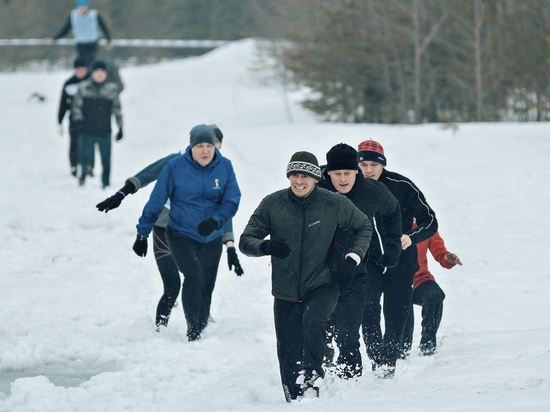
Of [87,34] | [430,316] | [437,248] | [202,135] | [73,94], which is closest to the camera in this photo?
[430,316]

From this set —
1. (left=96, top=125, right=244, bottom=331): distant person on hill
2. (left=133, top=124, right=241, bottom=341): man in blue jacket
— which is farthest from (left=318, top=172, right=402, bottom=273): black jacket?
(left=96, top=125, right=244, bottom=331): distant person on hill

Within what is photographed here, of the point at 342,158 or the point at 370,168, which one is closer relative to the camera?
the point at 342,158

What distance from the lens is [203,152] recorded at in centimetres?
798

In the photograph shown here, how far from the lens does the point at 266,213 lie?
6.17 meters

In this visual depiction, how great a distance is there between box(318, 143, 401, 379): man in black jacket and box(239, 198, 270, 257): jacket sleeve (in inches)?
16.2

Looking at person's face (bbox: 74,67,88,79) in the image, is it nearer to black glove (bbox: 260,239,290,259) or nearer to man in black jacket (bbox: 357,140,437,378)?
man in black jacket (bbox: 357,140,437,378)

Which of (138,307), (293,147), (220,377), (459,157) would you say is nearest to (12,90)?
(293,147)

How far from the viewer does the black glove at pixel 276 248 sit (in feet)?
19.6

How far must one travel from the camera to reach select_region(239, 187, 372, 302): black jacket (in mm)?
6113

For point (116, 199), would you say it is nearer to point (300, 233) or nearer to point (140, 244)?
point (140, 244)

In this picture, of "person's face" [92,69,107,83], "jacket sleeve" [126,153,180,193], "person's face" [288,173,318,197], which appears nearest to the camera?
"person's face" [288,173,318,197]

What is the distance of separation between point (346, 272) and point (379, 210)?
697mm

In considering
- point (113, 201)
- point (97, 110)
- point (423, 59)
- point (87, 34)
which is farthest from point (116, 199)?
point (423, 59)

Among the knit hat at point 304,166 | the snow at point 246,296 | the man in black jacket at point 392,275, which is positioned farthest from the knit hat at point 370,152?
the snow at point 246,296
